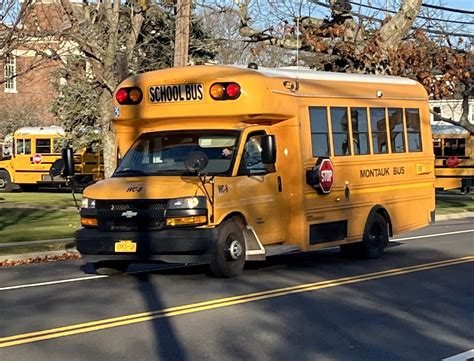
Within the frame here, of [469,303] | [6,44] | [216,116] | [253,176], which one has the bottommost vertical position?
[469,303]

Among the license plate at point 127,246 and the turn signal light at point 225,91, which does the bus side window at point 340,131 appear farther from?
the license plate at point 127,246

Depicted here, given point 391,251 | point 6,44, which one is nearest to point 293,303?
point 391,251

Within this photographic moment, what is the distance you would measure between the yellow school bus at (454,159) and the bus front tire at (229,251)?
1064 inches

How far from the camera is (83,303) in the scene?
9.80 m

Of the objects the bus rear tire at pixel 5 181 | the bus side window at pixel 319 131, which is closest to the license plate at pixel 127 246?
the bus side window at pixel 319 131

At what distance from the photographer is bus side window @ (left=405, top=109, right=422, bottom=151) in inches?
596

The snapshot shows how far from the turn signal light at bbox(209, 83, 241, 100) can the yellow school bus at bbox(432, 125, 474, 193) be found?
88.1 feet

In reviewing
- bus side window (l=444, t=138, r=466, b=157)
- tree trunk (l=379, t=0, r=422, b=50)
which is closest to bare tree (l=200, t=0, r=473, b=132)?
tree trunk (l=379, t=0, r=422, b=50)

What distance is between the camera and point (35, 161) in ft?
124

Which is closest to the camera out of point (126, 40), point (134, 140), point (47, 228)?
point (134, 140)

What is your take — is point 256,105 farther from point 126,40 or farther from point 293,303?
point 126,40

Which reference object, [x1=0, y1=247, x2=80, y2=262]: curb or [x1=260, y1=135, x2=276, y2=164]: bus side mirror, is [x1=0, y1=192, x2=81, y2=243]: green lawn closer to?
[x1=0, y1=247, x2=80, y2=262]: curb

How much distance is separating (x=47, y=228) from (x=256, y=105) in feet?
31.9

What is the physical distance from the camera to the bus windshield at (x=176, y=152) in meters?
11.5
